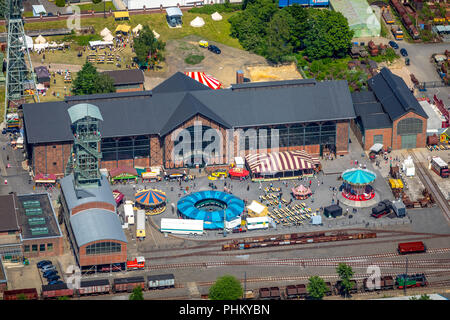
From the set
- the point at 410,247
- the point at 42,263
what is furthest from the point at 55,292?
the point at 410,247

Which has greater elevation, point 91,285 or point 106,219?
point 106,219

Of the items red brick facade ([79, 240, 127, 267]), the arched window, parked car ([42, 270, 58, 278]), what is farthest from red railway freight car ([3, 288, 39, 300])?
the arched window

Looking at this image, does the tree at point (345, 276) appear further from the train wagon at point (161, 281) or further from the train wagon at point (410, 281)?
the train wagon at point (161, 281)

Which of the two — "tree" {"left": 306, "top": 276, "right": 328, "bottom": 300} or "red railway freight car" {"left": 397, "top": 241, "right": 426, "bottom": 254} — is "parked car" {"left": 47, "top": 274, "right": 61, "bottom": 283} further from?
"red railway freight car" {"left": 397, "top": 241, "right": 426, "bottom": 254}

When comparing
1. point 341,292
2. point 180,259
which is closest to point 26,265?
point 180,259

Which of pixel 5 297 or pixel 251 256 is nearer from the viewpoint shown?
pixel 5 297

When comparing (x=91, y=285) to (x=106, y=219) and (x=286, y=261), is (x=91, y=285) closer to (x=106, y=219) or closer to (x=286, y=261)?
(x=106, y=219)
